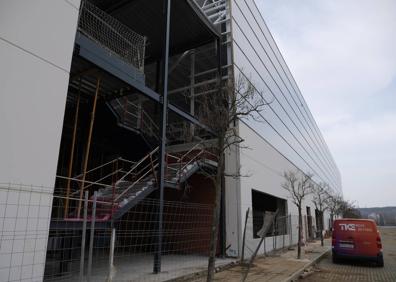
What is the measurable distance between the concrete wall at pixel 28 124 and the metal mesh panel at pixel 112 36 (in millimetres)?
4180

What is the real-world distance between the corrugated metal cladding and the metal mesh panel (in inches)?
173

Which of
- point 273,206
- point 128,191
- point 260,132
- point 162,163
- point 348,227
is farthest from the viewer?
point 273,206

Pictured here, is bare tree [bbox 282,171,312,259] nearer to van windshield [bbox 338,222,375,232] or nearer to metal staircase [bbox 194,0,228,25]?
van windshield [bbox 338,222,375,232]

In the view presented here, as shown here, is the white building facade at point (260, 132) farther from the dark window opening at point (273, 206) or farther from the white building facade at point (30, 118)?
the white building facade at point (30, 118)

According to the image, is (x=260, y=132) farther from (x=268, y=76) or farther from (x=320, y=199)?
(x=320, y=199)

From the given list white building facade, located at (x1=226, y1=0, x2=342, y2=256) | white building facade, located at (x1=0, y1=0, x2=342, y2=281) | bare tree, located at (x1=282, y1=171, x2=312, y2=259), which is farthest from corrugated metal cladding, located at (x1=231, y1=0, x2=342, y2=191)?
white building facade, located at (x1=0, y1=0, x2=342, y2=281)

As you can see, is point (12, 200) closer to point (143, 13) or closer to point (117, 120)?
point (117, 120)

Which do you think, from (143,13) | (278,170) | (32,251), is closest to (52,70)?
(32,251)

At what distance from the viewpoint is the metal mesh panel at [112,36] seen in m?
11.1

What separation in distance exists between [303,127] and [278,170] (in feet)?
53.2

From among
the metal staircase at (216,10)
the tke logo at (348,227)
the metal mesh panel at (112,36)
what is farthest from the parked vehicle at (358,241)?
the metal staircase at (216,10)

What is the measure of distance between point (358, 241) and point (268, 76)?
12.5m

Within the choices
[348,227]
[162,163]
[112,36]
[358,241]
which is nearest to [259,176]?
[348,227]

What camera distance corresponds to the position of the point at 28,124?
6145 millimetres
